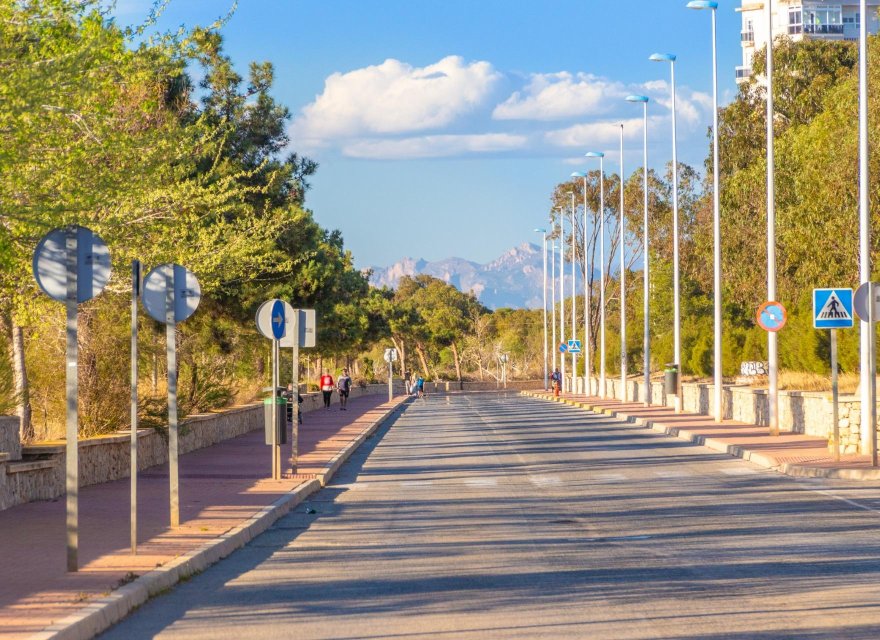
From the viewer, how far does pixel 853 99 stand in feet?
136

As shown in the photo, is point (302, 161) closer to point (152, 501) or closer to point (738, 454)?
point (738, 454)

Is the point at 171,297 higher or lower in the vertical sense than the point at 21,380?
higher

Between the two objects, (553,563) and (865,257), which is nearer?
(553,563)

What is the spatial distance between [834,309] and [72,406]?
14.4 metres

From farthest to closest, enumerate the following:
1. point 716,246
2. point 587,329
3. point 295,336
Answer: point 587,329, point 716,246, point 295,336

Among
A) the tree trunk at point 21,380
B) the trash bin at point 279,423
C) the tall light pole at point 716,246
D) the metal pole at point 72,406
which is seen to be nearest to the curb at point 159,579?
the metal pole at point 72,406

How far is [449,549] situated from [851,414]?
12.5 m

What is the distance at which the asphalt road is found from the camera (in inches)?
347

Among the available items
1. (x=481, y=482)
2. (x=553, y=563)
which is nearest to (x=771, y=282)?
(x=481, y=482)

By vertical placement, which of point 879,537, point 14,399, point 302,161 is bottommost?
point 879,537

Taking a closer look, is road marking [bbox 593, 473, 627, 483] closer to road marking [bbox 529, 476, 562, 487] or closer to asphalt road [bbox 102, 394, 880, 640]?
asphalt road [bbox 102, 394, 880, 640]

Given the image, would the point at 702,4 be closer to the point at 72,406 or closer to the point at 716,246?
the point at 716,246

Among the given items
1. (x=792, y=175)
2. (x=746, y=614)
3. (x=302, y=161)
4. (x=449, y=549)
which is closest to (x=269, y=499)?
(x=449, y=549)

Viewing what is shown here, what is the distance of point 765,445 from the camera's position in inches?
1033
